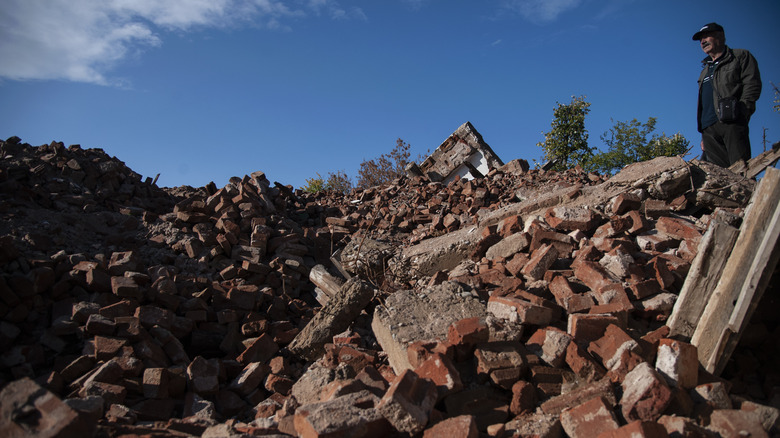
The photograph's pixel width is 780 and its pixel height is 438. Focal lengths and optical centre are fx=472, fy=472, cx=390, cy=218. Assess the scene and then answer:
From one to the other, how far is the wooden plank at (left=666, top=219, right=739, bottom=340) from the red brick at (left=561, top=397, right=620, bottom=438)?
45.5 inches

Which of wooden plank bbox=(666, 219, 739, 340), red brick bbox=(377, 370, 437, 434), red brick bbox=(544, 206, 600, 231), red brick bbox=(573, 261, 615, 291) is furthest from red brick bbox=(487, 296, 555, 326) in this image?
red brick bbox=(544, 206, 600, 231)

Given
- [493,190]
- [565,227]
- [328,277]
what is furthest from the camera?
[493,190]

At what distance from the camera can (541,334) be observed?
308 cm

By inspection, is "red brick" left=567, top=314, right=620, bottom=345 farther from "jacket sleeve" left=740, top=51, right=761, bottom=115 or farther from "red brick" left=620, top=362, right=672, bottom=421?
"jacket sleeve" left=740, top=51, right=761, bottom=115

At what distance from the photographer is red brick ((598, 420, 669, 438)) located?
2.07m

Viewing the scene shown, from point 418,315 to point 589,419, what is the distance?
1.55 meters

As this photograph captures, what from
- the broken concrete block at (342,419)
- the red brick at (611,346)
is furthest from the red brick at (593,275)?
the broken concrete block at (342,419)

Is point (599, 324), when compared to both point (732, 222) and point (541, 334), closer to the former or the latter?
point (541, 334)

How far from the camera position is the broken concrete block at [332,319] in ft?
13.9

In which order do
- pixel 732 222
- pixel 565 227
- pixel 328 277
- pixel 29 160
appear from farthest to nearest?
pixel 29 160
pixel 328 277
pixel 565 227
pixel 732 222

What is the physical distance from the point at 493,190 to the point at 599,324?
5.17 meters

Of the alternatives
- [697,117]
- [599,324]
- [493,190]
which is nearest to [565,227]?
[599,324]

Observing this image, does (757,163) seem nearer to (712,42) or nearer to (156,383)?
(712,42)

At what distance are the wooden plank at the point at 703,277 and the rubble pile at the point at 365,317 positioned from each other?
143 mm
